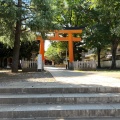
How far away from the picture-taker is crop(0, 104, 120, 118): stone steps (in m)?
5.87

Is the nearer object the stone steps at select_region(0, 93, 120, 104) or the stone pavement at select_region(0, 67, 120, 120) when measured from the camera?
the stone pavement at select_region(0, 67, 120, 120)

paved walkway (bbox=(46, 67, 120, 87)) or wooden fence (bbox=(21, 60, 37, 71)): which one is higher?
wooden fence (bbox=(21, 60, 37, 71))

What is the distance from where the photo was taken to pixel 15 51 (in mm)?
18703

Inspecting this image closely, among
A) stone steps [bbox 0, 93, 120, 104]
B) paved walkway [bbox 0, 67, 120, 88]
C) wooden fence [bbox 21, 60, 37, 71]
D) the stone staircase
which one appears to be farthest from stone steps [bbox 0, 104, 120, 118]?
wooden fence [bbox 21, 60, 37, 71]

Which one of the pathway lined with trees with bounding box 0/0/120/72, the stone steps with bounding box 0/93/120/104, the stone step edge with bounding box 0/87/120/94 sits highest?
the pathway lined with trees with bounding box 0/0/120/72

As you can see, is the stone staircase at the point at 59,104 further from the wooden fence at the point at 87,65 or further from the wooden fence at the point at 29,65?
the wooden fence at the point at 87,65

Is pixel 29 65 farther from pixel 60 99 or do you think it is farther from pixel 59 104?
pixel 59 104

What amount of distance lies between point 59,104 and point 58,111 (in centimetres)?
74

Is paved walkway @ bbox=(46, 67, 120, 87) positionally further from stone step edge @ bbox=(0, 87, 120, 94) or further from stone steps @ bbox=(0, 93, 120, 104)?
stone steps @ bbox=(0, 93, 120, 104)

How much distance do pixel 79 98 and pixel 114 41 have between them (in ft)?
90.0

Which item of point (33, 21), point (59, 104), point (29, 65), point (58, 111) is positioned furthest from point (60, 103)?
point (29, 65)

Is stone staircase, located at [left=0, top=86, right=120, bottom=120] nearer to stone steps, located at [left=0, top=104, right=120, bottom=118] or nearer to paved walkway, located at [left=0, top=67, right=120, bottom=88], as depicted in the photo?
stone steps, located at [left=0, top=104, right=120, bottom=118]

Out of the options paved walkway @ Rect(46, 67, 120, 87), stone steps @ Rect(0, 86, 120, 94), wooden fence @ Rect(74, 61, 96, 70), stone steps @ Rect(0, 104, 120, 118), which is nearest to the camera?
stone steps @ Rect(0, 104, 120, 118)

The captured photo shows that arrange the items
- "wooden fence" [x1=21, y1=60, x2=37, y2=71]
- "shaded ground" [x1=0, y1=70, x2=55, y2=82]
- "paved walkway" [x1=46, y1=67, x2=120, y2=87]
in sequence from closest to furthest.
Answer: "paved walkway" [x1=46, y1=67, x2=120, y2=87] < "shaded ground" [x1=0, y1=70, x2=55, y2=82] < "wooden fence" [x1=21, y1=60, x2=37, y2=71]
